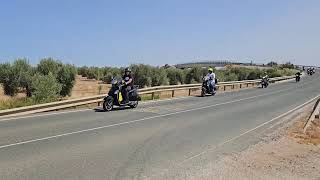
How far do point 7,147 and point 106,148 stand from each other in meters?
2.19

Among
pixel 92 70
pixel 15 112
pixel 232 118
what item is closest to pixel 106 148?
pixel 15 112

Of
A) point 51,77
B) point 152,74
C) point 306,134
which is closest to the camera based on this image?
point 306,134

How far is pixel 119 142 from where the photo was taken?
13.1 meters

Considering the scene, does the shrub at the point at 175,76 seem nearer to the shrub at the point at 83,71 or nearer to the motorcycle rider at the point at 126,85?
the shrub at the point at 83,71

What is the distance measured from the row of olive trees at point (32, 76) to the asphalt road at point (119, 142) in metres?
12.8

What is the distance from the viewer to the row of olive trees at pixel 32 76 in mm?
34781

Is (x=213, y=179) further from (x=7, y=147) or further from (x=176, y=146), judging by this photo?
(x=7, y=147)

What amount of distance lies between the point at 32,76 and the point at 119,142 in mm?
27806

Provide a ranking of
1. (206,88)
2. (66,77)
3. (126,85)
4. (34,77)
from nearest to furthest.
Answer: (126,85) < (206,88) < (34,77) < (66,77)

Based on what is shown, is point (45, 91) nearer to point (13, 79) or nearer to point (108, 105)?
point (108, 105)

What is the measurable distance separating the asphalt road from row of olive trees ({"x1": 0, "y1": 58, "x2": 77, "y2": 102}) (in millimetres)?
12765

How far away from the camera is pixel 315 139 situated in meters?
16.6

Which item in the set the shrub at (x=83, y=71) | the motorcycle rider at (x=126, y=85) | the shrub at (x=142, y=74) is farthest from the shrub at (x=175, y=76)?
the motorcycle rider at (x=126, y=85)

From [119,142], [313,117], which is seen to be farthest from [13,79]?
[119,142]
